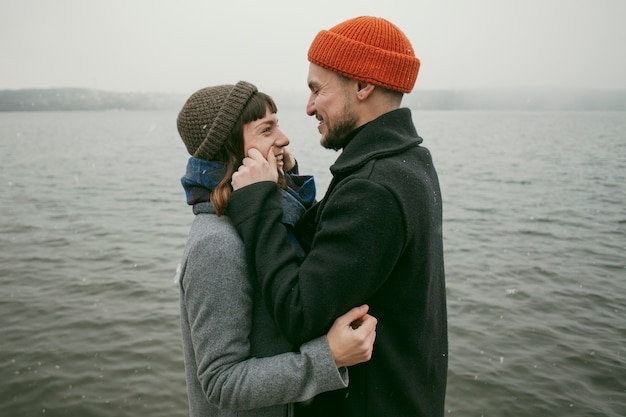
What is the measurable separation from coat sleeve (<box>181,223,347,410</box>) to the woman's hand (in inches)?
1.8

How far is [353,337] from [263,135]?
3.71 ft

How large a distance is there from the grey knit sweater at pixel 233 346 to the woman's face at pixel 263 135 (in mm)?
510

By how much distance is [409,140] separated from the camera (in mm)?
2244

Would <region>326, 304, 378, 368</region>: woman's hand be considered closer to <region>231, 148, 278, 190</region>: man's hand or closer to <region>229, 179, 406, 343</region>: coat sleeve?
<region>229, 179, 406, 343</region>: coat sleeve

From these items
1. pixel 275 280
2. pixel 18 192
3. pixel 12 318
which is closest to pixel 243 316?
pixel 275 280

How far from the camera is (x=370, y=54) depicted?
7.77 ft

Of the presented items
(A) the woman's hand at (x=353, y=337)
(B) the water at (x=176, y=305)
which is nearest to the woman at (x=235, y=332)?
(A) the woman's hand at (x=353, y=337)

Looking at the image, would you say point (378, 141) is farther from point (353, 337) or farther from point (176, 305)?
Answer: point (176, 305)

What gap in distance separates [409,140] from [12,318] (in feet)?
29.9

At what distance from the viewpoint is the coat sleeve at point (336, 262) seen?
1888mm

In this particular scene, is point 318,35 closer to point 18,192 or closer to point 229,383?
point 229,383

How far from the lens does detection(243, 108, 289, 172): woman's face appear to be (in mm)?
2469

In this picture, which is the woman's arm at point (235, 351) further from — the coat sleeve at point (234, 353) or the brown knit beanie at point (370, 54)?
the brown knit beanie at point (370, 54)

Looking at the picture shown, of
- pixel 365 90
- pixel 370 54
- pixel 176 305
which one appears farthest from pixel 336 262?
pixel 176 305
